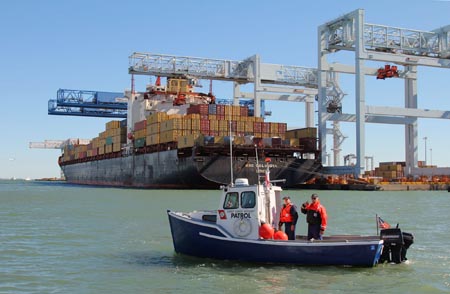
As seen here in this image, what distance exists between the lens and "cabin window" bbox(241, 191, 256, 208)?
647 inches

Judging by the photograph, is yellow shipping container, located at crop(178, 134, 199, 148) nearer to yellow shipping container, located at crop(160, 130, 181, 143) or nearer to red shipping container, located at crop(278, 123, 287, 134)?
yellow shipping container, located at crop(160, 130, 181, 143)

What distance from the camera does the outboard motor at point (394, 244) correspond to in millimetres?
16125

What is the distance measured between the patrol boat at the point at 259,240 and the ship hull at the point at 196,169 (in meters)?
42.3

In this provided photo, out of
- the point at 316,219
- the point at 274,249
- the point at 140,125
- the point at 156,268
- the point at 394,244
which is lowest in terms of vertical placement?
the point at 156,268

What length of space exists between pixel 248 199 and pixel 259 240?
1.18 metres

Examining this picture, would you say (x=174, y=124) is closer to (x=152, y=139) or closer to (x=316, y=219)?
(x=152, y=139)

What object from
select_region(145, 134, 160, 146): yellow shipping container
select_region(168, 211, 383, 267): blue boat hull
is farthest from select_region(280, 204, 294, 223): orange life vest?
select_region(145, 134, 160, 146): yellow shipping container

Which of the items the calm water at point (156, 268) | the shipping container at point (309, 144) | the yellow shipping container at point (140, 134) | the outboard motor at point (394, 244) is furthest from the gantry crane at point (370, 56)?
the outboard motor at point (394, 244)

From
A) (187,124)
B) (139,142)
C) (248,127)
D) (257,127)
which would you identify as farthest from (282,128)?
(139,142)

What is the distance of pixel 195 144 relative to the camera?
60594 millimetres

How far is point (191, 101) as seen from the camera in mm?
78188

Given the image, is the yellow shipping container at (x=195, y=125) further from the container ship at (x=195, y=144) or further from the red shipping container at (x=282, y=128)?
the red shipping container at (x=282, y=128)

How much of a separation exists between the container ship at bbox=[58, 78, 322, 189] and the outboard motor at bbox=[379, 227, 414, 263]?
111 ft

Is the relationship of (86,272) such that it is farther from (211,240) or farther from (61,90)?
(61,90)
